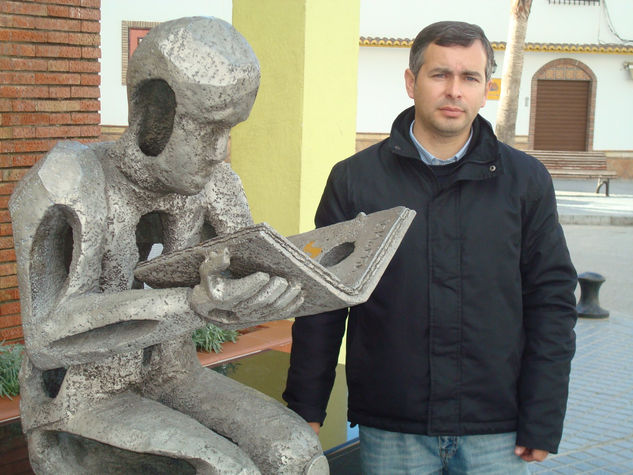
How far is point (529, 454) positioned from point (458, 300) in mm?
546

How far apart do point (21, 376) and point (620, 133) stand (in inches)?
972

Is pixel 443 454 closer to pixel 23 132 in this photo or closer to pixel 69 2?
pixel 23 132

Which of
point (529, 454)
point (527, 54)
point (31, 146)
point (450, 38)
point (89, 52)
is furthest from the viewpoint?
point (527, 54)

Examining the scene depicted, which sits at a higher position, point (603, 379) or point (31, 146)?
point (31, 146)

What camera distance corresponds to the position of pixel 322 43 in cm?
515

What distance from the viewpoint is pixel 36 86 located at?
498cm

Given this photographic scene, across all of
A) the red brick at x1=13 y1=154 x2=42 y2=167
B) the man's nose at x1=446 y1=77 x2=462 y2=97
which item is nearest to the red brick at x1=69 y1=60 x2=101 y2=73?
the red brick at x1=13 y1=154 x2=42 y2=167

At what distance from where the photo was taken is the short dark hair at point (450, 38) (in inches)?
99.1

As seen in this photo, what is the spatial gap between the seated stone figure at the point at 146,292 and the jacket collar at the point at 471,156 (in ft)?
1.94

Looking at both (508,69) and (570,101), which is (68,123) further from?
(570,101)

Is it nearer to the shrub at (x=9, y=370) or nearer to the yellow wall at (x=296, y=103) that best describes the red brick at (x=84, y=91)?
the yellow wall at (x=296, y=103)

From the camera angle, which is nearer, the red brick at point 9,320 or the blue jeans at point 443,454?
the blue jeans at point 443,454

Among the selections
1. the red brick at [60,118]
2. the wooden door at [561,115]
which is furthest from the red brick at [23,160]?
the wooden door at [561,115]

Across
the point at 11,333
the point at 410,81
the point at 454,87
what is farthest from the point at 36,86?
the point at 454,87
